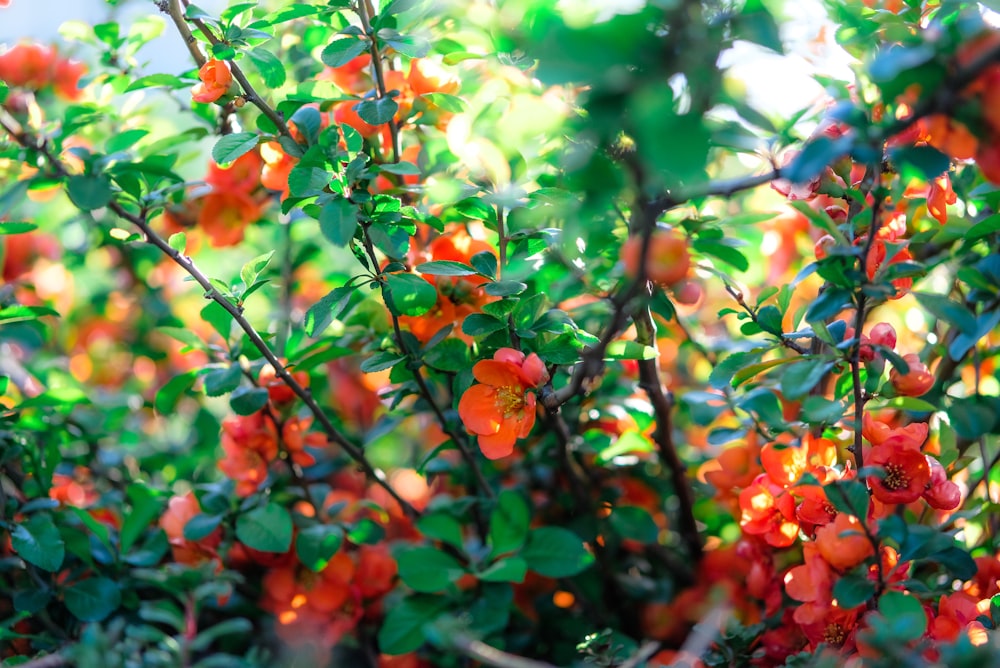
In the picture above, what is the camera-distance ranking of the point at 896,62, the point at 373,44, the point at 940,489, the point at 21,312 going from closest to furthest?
the point at 896,62 → the point at 940,489 → the point at 373,44 → the point at 21,312

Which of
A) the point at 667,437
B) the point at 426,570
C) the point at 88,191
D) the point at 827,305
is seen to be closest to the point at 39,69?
the point at 88,191

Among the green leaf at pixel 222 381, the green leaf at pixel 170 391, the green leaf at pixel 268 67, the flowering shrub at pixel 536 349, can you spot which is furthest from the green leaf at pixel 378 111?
the green leaf at pixel 170 391

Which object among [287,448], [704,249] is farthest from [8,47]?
[704,249]

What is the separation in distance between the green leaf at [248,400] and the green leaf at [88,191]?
257mm

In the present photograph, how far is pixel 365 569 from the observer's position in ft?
3.59

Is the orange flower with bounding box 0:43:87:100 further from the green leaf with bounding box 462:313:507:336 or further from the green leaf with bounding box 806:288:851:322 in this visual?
the green leaf with bounding box 806:288:851:322

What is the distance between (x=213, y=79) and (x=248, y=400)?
36 centimetres

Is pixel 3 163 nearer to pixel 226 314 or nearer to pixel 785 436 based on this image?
pixel 226 314

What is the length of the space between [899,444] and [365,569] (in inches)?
26.1

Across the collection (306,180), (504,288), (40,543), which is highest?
(306,180)

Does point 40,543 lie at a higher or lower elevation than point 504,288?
lower

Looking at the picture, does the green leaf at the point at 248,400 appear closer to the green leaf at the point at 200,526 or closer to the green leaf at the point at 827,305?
the green leaf at the point at 200,526

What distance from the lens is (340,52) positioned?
0.88 m

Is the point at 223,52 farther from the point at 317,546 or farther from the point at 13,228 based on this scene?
the point at 317,546
